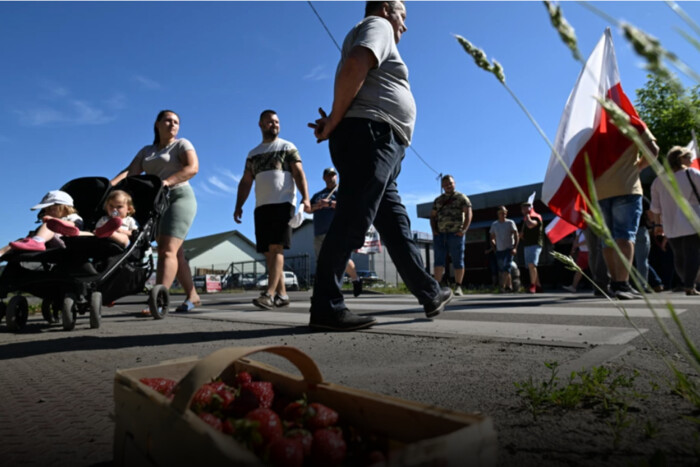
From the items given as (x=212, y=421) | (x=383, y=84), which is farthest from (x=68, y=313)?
(x=212, y=421)

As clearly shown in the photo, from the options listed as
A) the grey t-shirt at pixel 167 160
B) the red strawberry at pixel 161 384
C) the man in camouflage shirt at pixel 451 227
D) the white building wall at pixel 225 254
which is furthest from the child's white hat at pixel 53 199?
the white building wall at pixel 225 254

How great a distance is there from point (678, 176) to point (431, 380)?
236 inches

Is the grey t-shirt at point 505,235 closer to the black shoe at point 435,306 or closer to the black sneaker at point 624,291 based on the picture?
the black sneaker at point 624,291

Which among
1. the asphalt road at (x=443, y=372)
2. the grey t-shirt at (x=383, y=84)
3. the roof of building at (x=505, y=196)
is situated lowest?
the asphalt road at (x=443, y=372)

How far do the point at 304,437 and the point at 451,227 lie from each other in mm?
7976

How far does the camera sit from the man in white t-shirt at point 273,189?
561 centimetres

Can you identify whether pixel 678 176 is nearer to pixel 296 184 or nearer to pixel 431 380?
pixel 296 184

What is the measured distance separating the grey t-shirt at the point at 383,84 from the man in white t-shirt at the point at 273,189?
251cm

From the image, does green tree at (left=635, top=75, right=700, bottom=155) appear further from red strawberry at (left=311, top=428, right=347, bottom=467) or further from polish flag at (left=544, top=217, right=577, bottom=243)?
red strawberry at (left=311, top=428, right=347, bottom=467)

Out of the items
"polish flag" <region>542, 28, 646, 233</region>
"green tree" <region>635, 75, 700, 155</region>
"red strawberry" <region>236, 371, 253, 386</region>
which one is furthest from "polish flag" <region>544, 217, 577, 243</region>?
"green tree" <region>635, 75, 700, 155</region>

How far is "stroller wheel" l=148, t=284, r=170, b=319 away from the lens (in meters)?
4.73

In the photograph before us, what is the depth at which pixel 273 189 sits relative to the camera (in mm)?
5594

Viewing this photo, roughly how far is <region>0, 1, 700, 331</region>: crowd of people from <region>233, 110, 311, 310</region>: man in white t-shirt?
0.01 meters

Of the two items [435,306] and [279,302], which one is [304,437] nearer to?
[435,306]
